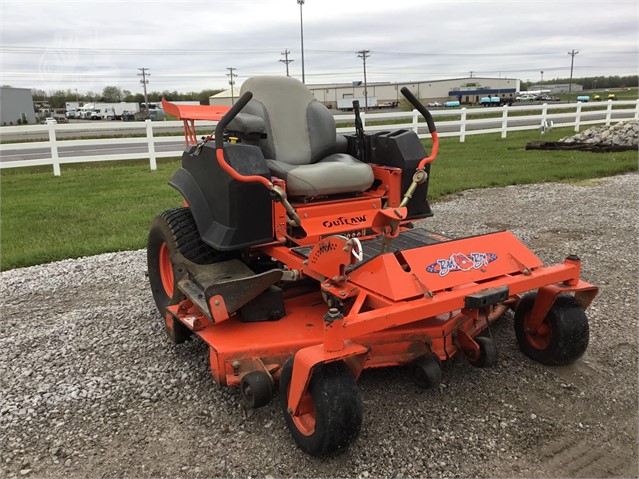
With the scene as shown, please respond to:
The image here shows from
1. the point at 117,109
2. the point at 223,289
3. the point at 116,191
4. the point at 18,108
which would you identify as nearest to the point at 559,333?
the point at 223,289

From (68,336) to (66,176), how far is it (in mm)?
8315

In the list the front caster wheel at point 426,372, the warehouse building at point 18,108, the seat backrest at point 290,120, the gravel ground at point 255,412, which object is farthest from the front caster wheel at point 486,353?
the warehouse building at point 18,108

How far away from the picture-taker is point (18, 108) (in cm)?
4184

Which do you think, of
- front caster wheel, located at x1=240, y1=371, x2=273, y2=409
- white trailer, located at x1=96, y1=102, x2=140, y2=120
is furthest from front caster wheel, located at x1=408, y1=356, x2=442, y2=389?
white trailer, located at x1=96, y1=102, x2=140, y2=120

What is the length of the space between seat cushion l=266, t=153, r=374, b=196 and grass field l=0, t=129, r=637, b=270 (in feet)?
10.3

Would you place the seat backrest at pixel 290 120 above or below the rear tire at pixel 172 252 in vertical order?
above

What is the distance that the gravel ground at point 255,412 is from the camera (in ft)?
8.26

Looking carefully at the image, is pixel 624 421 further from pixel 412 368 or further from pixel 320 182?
pixel 320 182

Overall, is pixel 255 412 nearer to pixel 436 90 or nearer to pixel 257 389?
pixel 257 389

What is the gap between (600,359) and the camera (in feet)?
11.2

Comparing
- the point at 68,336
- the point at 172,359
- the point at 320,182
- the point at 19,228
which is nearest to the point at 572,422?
the point at 320,182

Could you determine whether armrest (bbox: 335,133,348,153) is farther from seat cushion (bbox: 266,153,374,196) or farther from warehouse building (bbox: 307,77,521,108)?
warehouse building (bbox: 307,77,521,108)

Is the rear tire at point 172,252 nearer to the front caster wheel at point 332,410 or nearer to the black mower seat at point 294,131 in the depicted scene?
the black mower seat at point 294,131

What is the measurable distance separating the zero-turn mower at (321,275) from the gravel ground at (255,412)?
17 centimetres
